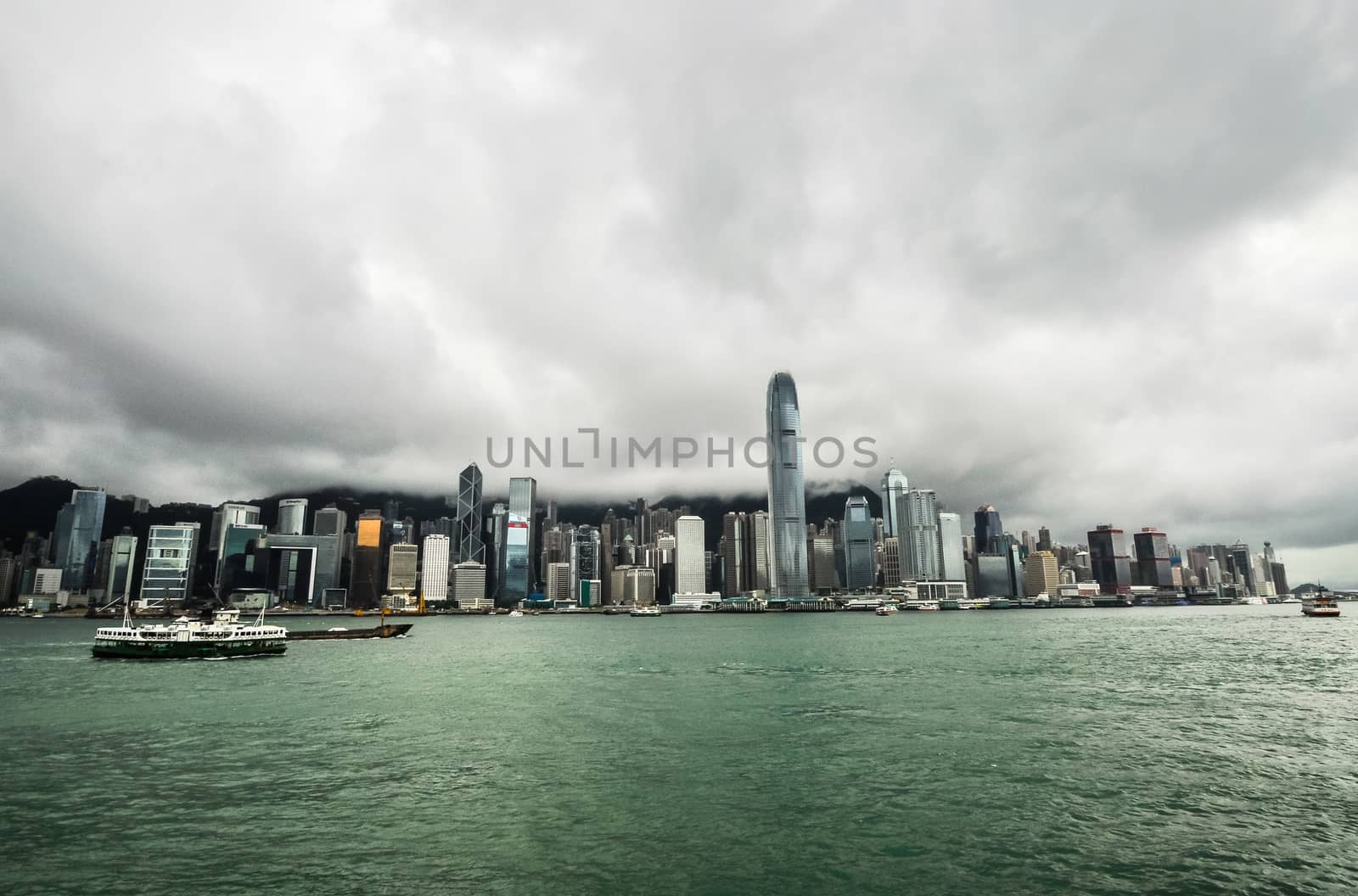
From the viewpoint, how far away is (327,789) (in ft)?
A: 105

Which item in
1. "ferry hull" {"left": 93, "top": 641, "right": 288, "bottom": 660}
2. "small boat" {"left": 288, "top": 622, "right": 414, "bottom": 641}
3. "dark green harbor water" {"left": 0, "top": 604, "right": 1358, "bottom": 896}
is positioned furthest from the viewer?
"small boat" {"left": 288, "top": 622, "right": 414, "bottom": 641}

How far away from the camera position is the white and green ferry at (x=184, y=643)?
3895 inches

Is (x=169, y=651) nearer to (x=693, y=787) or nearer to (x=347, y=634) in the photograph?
(x=347, y=634)

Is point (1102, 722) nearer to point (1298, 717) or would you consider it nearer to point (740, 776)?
point (1298, 717)

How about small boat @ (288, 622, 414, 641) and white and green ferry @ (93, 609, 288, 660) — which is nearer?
white and green ferry @ (93, 609, 288, 660)

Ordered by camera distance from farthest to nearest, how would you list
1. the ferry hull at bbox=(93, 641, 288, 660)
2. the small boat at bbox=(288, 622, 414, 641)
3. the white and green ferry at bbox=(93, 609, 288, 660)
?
the small boat at bbox=(288, 622, 414, 641) < the white and green ferry at bbox=(93, 609, 288, 660) < the ferry hull at bbox=(93, 641, 288, 660)

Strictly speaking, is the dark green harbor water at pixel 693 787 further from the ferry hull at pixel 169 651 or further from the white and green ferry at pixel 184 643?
the white and green ferry at pixel 184 643

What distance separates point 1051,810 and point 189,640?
110 m

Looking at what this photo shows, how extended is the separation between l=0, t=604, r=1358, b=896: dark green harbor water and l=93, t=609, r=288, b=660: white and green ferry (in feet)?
105

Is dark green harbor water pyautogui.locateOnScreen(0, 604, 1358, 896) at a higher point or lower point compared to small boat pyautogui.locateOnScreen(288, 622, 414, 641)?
higher

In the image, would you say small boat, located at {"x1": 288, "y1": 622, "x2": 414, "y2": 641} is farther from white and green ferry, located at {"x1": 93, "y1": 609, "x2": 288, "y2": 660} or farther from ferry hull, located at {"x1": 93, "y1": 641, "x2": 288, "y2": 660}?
ferry hull, located at {"x1": 93, "y1": 641, "x2": 288, "y2": 660}

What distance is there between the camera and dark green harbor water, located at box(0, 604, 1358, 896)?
73.4 feet

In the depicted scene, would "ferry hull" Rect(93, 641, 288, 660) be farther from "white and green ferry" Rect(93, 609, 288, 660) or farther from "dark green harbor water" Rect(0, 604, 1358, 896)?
"dark green harbor water" Rect(0, 604, 1358, 896)

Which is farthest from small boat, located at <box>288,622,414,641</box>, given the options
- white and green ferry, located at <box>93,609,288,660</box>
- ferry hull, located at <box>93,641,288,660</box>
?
ferry hull, located at <box>93,641,288,660</box>
